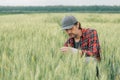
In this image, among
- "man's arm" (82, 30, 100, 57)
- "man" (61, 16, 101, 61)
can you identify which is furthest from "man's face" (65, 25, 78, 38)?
"man's arm" (82, 30, 100, 57)

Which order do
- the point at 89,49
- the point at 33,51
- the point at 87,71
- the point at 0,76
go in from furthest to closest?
the point at 89,49, the point at 33,51, the point at 87,71, the point at 0,76

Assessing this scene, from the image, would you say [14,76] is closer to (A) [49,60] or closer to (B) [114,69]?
(A) [49,60]

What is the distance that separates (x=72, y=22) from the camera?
326 cm

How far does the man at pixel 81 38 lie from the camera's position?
3252 mm

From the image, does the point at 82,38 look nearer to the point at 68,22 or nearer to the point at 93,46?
the point at 93,46

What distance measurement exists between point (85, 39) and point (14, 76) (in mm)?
1590

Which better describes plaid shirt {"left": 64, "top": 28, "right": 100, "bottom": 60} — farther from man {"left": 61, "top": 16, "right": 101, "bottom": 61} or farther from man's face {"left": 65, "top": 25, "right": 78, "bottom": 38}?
man's face {"left": 65, "top": 25, "right": 78, "bottom": 38}

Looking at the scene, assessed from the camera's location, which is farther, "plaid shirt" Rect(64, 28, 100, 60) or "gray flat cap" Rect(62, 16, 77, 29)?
"plaid shirt" Rect(64, 28, 100, 60)

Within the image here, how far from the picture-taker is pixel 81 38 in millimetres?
3496

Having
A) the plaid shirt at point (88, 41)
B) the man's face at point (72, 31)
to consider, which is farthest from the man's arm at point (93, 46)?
the man's face at point (72, 31)

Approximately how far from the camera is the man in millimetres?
3252

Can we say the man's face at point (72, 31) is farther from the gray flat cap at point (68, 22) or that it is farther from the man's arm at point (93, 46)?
the man's arm at point (93, 46)

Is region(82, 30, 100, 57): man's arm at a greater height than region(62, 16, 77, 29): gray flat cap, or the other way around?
region(62, 16, 77, 29): gray flat cap

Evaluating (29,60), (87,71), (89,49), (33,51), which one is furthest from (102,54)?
(87,71)
